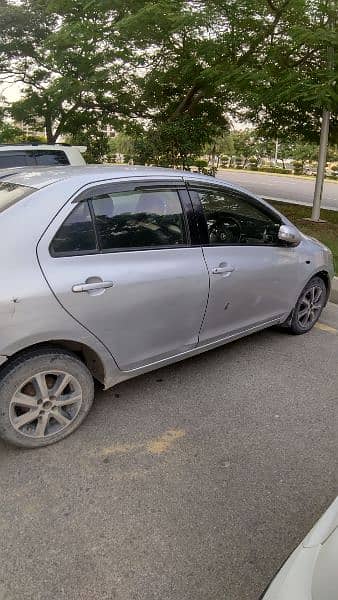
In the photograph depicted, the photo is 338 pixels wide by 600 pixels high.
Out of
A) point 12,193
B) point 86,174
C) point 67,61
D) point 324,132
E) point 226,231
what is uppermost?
point 67,61

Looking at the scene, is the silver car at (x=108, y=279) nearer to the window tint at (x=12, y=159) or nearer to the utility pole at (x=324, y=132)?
the window tint at (x=12, y=159)

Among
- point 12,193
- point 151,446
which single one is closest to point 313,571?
point 151,446

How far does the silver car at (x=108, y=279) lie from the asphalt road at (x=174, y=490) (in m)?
0.27

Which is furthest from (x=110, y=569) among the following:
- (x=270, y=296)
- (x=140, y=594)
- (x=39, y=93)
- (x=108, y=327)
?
(x=39, y=93)

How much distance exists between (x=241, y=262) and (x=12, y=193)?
1668 mm

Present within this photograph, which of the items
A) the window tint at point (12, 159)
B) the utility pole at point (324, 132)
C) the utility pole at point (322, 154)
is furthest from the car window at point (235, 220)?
the utility pole at point (322, 154)

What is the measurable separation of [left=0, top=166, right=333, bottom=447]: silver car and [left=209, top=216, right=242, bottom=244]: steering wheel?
0.03 ft

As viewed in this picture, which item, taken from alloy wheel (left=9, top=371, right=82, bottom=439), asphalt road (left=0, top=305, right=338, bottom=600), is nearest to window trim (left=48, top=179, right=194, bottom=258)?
alloy wheel (left=9, top=371, right=82, bottom=439)

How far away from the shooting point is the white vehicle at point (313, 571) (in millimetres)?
1205

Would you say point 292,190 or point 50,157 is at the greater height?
point 50,157

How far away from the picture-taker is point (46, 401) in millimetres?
2611

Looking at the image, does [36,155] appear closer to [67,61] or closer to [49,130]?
[67,61]

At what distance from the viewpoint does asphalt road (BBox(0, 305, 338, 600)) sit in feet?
6.49

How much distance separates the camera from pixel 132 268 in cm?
279
